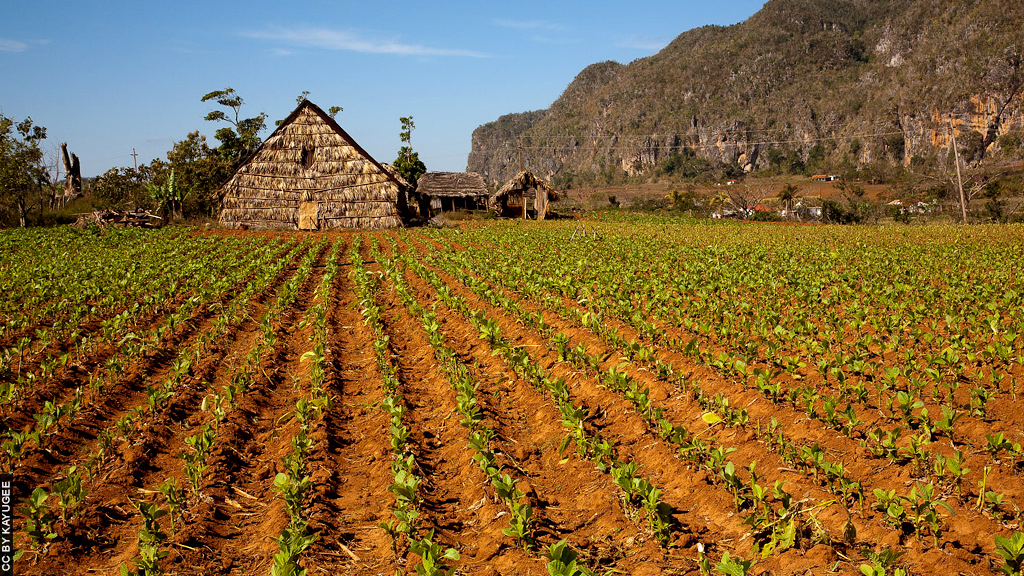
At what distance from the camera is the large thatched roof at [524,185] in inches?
1625

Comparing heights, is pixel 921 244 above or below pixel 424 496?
above

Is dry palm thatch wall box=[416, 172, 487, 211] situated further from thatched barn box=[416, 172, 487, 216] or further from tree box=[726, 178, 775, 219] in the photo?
tree box=[726, 178, 775, 219]

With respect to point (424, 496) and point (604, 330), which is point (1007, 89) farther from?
point (424, 496)

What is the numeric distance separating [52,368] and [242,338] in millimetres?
2657

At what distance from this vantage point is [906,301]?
9.77m

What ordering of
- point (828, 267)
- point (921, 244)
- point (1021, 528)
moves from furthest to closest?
point (921, 244), point (828, 267), point (1021, 528)

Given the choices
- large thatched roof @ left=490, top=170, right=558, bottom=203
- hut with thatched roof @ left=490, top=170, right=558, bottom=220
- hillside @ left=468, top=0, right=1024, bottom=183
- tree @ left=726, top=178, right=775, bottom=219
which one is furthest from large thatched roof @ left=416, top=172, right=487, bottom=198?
tree @ left=726, top=178, right=775, bottom=219

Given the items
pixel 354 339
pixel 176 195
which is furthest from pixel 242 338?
pixel 176 195

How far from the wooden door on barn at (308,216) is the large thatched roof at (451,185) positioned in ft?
52.5

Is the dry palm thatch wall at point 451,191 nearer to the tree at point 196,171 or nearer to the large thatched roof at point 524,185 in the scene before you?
the large thatched roof at point 524,185

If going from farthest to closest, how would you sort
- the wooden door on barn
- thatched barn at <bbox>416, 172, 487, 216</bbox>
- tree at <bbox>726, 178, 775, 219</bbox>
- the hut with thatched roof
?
thatched barn at <bbox>416, 172, 487, 216</bbox> → tree at <bbox>726, 178, 775, 219</bbox> → the hut with thatched roof → the wooden door on barn

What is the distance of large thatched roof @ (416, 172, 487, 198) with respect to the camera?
155ft

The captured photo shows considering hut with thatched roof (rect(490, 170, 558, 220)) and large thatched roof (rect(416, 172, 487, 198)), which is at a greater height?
large thatched roof (rect(416, 172, 487, 198))

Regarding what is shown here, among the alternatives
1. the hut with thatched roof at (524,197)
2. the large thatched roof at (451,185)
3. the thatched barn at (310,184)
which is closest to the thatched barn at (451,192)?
the large thatched roof at (451,185)
